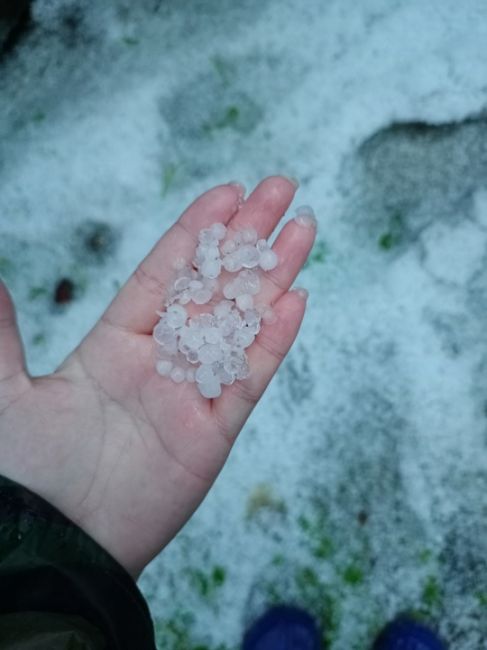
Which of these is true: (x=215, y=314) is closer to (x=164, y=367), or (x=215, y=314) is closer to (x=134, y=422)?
(x=164, y=367)

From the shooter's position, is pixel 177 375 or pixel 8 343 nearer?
pixel 8 343

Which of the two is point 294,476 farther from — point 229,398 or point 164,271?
point 164,271

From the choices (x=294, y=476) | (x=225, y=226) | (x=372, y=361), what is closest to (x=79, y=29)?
(x=225, y=226)

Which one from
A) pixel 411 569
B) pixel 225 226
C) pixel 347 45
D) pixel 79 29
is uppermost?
pixel 347 45

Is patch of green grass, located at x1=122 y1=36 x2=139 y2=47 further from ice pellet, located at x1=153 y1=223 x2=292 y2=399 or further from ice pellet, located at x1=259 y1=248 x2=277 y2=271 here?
ice pellet, located at x1=259 y1=248 x2=277 y2=271

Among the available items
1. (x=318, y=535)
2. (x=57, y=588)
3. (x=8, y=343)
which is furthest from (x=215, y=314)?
(x=318, y=535)

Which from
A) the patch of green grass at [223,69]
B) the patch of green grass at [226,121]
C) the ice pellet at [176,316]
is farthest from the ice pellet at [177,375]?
the patch of green grass at [223,69]
